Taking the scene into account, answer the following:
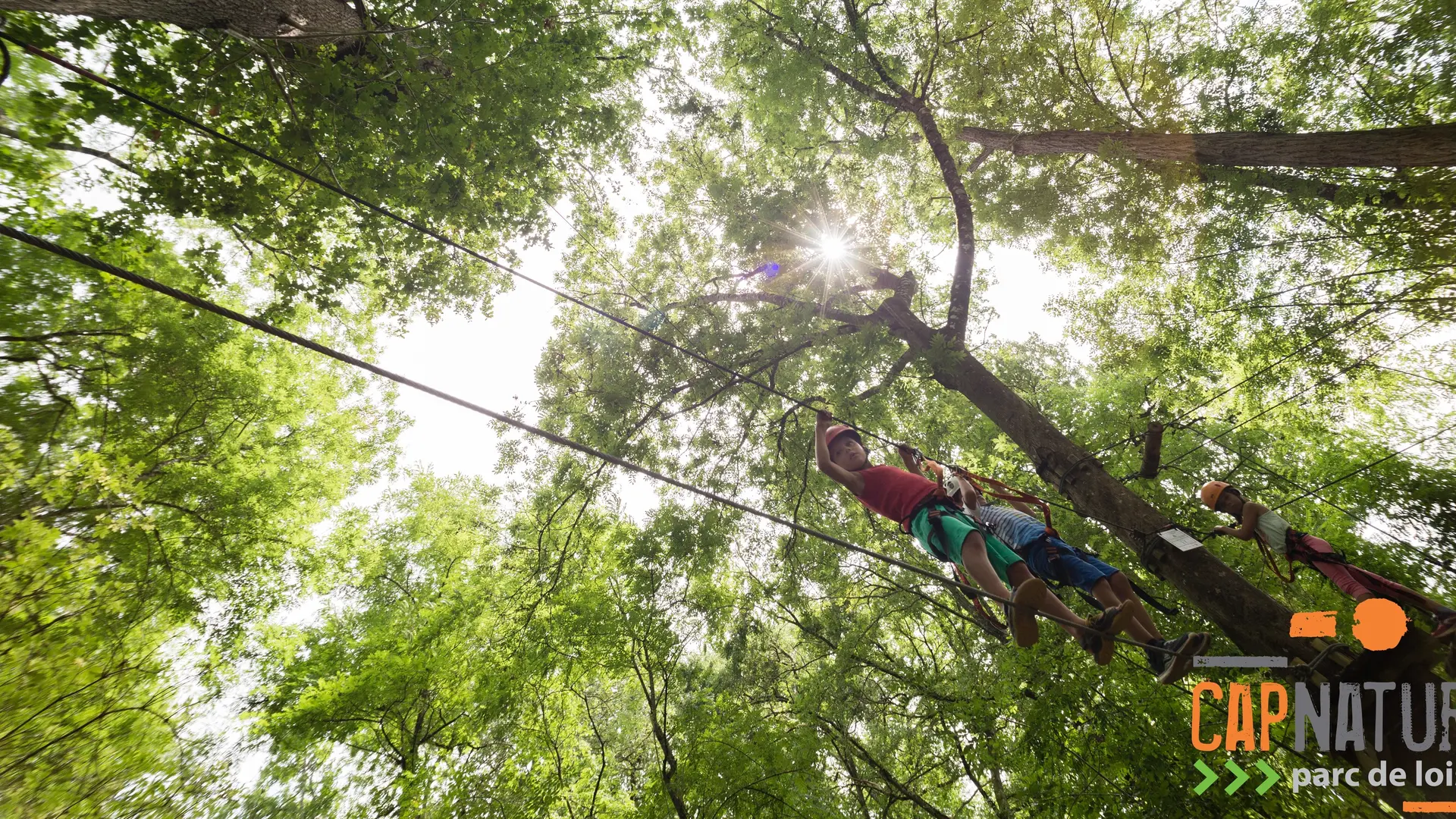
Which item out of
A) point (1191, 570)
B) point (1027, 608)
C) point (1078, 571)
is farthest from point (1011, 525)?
point (1191, 570)

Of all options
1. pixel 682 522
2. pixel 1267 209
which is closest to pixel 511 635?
pixel 682 522

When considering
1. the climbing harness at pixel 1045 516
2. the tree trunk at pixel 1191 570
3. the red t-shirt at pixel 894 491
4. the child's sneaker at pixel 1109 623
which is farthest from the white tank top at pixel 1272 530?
the red t-shirt at pixel 894 491

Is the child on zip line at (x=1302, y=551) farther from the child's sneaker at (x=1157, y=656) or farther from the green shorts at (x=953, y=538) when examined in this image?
the green shorts at (x=953, y=538)

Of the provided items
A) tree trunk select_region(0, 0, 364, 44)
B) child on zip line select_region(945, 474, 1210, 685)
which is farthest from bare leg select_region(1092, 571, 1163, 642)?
tree trunk select_region(0, 0, 364, 44)

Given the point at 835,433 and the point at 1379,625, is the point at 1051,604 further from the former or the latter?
the point at 835,433

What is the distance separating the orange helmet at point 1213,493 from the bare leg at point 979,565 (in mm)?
2897

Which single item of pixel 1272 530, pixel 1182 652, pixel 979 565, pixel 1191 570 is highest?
pixel 1272 530

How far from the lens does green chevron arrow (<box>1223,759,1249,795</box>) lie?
14.5 feet

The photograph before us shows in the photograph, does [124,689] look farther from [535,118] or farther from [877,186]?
[877,186]

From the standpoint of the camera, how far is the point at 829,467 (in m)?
4.31

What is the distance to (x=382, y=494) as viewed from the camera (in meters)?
15.2

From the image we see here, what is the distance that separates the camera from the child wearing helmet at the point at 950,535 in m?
2.98

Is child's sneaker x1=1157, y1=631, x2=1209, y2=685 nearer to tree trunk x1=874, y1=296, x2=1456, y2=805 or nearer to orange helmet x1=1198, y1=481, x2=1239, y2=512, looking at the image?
tree trunk x1=874, y1=296, x2=1456, y2=805

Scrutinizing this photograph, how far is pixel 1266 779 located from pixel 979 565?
15.6ft
